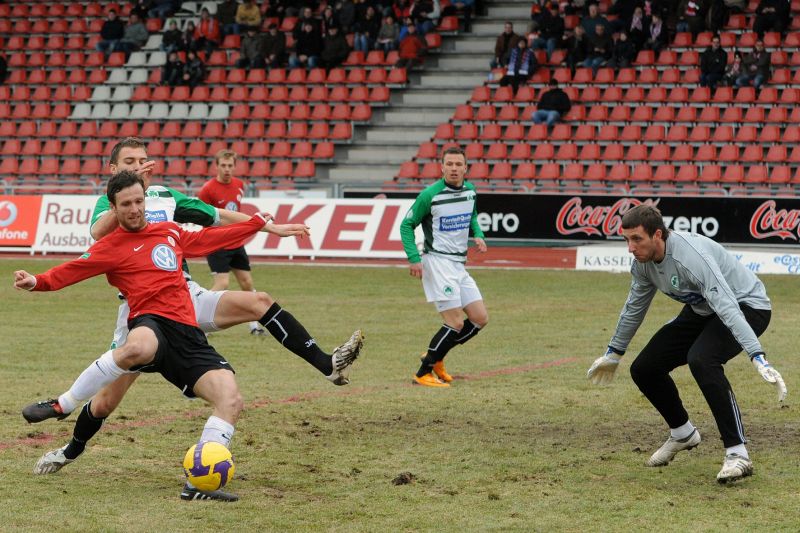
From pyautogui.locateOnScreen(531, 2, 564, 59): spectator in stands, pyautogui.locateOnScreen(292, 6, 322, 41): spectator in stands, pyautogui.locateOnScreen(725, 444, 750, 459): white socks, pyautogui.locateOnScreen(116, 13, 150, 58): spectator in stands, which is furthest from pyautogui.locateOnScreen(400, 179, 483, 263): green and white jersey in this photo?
pyautogui.locateOnScreen(116, 13, 150, 58): spectator in stands

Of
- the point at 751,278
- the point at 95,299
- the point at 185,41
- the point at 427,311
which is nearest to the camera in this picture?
the point at 751,278

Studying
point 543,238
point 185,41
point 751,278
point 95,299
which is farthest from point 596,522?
point 185,41

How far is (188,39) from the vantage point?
1296 inches

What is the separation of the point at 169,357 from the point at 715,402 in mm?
3314

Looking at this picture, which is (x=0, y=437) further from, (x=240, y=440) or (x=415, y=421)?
(x=415, y=421)

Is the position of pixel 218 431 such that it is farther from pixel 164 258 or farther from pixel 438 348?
pixel 438 348

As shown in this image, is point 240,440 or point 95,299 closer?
point 240,440

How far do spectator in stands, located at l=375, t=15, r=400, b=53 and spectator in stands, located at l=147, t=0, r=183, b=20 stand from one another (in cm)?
735

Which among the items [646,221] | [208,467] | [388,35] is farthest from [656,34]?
[208,467]

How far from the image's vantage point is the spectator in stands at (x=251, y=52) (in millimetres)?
32250

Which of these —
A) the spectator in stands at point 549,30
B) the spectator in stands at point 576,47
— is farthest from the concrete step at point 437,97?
the spectator in stands at point 576,47

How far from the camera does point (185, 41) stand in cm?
3303

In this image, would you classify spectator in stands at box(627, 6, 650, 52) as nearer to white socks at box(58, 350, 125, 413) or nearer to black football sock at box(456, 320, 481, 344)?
black football sock at box(456, 320, 481, 344)

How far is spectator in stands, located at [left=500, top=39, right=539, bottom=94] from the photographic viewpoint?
94.3 feet
